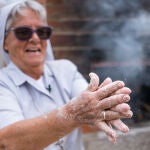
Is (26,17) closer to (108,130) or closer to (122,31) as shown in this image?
(108,130)

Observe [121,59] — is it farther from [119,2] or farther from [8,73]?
[8,73]

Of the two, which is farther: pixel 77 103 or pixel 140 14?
pixel 140 14

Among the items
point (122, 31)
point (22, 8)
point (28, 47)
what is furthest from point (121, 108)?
point (122, 31)

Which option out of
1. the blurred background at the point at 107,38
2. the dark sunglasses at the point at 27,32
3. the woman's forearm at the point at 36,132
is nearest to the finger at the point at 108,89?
the woman's forearm at the point at 36,132

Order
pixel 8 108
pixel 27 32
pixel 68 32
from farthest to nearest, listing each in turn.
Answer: pixel 68 32 → pixel 27 32 → pixel 8 108

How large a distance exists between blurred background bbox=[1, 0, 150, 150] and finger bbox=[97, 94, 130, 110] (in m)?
2.33

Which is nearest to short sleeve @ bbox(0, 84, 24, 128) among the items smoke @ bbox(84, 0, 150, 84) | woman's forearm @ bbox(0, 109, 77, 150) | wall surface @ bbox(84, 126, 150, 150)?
woman's forearm @ bbox(0, 109, 77, 150)

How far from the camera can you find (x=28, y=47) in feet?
10.6

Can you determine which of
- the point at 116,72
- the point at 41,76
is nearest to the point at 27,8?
the point at 41,76

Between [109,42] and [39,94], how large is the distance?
1706mm

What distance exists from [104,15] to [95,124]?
2581 mm

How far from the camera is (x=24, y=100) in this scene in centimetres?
298

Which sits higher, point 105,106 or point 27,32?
point 27,32

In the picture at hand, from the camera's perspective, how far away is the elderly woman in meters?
2.18
